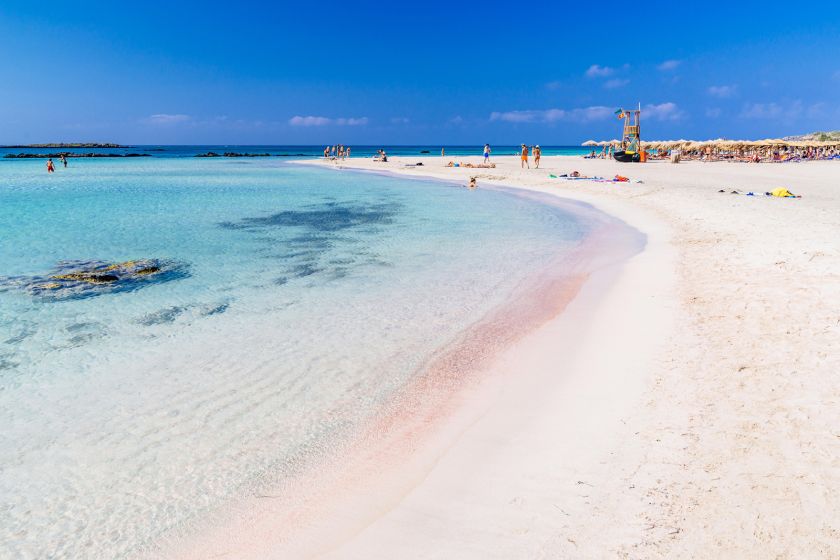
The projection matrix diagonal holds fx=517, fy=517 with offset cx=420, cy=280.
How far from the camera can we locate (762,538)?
3146mm

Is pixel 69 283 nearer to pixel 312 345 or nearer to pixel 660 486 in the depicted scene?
pixel 312 345

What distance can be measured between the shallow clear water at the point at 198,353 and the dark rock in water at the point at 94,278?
0.31ft

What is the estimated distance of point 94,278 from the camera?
33.4 ft

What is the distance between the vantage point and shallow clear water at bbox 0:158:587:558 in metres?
4.15

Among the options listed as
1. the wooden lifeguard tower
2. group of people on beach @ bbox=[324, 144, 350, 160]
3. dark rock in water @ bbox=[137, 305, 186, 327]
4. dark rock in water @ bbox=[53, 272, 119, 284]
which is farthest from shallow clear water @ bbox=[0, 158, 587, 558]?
group of people on beach @ bbox=[324, 144, 350, 160]

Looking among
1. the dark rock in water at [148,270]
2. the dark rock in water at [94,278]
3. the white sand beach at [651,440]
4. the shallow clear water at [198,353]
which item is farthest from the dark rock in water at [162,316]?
the white sand beach at [651,440]

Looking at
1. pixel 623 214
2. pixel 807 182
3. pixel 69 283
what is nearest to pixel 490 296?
pixel 69 283

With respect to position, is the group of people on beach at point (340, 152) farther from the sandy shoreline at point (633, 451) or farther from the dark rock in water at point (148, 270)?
the sandy shoreline at point (633, 451)

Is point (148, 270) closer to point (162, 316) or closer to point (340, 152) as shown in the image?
point (162, 316)

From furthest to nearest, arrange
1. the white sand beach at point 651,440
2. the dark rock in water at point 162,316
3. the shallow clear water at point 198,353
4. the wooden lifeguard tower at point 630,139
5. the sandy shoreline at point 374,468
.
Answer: the wooden lifeguard tower at point 630,139 < the dark rock in water at point 162,316 < the shallow clear water at point 198,353 < the sandy shoreline at point 374,468 < the white sand beach at point 651,440

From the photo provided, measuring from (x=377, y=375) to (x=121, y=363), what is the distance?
324 centimetres

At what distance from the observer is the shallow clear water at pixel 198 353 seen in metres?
4.15

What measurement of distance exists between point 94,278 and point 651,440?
33.8ft

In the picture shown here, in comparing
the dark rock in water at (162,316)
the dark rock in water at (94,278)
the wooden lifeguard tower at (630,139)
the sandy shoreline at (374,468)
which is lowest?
the sandy shoreline at (374,468)
